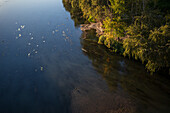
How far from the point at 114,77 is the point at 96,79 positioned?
2.98 m

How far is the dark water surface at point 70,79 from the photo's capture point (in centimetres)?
1812

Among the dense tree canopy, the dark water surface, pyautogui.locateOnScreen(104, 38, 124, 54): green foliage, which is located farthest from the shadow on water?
the dense tree canopy

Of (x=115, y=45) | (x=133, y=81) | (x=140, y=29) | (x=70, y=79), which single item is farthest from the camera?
(x=115, y=45)

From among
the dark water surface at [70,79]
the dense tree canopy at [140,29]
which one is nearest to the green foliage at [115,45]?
the dense tree canopy at [140,29]

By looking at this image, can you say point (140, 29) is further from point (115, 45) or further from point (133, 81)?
point (115, 45)

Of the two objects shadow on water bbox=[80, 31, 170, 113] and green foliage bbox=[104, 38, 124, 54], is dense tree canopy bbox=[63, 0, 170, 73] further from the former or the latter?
shadow on water bbox=[80, 31, 170, 113]

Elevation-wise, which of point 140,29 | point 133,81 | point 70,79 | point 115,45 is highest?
point 140,29

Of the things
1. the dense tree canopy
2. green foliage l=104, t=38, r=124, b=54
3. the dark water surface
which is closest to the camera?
the dense tree canopy

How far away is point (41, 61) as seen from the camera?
2756 cm

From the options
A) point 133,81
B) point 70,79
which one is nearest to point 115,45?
point 133,81

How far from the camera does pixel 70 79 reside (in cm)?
2281

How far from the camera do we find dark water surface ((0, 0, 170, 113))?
1812 centimetres

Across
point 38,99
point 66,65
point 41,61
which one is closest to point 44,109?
point 38,99

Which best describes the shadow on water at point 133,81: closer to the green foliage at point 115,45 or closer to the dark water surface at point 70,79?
the dark water surface at point 70,79
